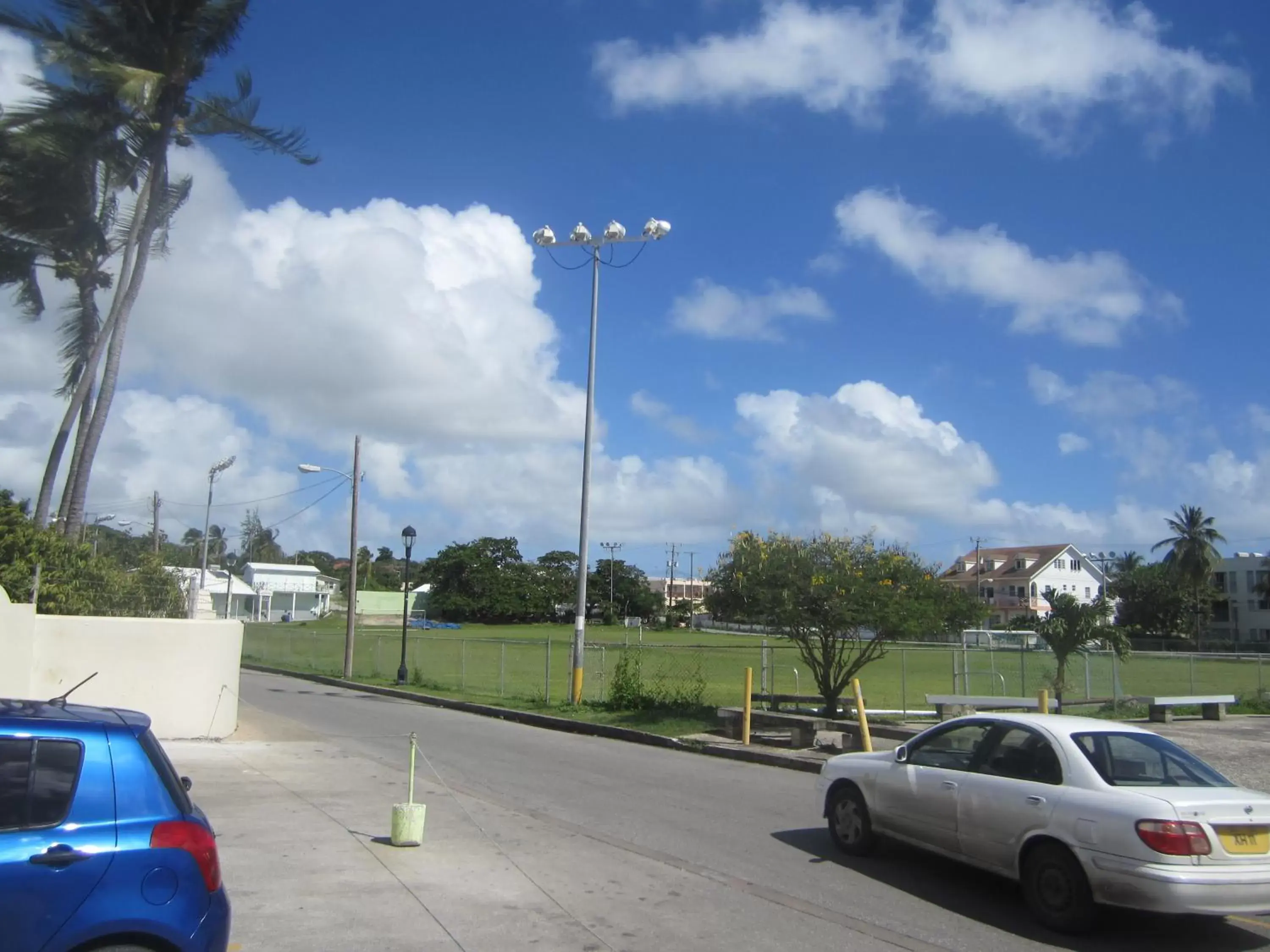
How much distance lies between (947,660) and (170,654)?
41.3 m

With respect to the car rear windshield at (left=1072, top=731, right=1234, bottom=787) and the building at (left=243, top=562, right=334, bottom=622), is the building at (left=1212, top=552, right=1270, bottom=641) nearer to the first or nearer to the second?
the building at (left=243, top=562, right=334, bottom=622)

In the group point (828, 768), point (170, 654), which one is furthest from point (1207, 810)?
point (170, 654)

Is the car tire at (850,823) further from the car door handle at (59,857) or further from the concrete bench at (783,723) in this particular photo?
the concrete bench at (783,723)

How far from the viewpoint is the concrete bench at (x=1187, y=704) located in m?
21.2

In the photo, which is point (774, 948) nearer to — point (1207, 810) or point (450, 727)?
point (1207, 810)

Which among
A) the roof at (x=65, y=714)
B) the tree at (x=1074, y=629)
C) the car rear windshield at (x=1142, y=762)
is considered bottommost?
the car rear windshield at (x=1142, y=762)

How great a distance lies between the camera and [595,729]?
19797 mm

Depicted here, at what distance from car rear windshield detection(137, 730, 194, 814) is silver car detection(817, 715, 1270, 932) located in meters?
5.47

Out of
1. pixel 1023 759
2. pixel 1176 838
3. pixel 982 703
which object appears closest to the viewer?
pixel 1176 838

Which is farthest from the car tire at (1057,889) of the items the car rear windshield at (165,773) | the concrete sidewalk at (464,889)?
the car rear windshield at (165,773)

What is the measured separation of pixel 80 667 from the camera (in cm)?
1638

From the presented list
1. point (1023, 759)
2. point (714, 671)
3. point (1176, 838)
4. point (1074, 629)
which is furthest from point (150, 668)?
point (714, 671)

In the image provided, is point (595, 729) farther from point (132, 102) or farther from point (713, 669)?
point (713, 669)

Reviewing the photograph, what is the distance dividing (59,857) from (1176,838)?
613 cm
